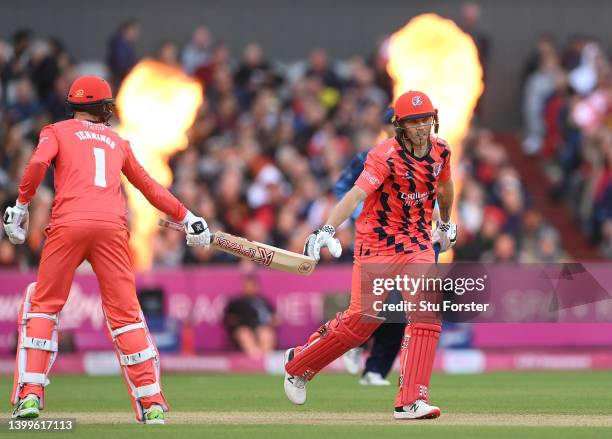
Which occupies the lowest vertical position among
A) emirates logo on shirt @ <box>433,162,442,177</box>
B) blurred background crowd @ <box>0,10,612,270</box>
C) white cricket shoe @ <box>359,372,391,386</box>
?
white cricket shoe @ <box>359,372,391,386</box>

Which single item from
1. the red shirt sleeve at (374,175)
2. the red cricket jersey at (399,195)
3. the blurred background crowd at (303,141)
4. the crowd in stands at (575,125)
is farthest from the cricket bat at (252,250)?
the crowd in stands at (575,125)

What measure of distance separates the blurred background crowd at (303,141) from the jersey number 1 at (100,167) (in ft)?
29.5

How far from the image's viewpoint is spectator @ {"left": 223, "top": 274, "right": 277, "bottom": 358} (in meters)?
19.0

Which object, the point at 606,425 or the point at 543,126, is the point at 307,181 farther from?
the point at 606,425

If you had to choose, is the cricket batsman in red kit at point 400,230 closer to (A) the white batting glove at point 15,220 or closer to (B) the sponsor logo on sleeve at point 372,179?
(B) the sponsor logo on sleeve at point 372,179

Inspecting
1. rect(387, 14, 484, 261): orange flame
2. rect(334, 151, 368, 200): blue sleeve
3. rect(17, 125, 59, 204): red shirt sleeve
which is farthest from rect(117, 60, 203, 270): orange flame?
rect(17, 125, 59, 204): red shirt sleeve

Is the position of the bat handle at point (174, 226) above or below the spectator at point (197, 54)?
below

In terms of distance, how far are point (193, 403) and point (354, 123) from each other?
11.2m

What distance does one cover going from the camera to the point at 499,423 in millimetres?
10445

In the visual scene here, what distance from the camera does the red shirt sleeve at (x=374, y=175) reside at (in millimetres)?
10758

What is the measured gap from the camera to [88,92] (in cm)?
1081

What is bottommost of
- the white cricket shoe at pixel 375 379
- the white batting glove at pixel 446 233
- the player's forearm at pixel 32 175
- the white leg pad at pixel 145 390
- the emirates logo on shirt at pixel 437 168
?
the white leg pad at pixel 145 390

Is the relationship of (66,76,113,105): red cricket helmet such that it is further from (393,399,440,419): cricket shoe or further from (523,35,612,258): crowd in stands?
(523,35,612,258): crowd in stands

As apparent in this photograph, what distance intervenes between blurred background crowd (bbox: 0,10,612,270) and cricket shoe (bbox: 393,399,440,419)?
353 inches
